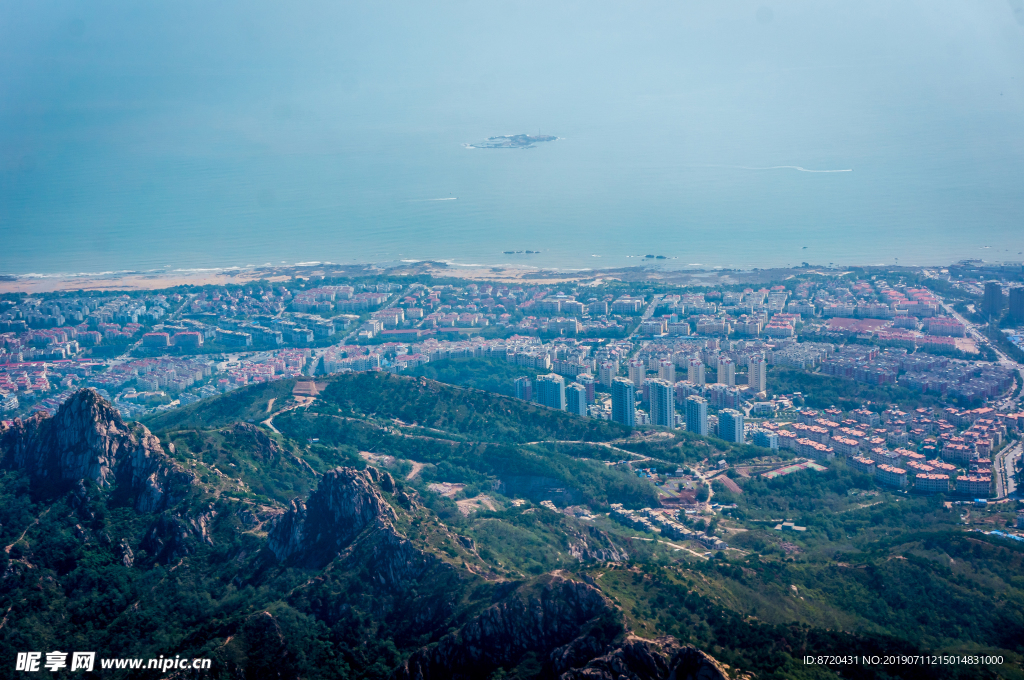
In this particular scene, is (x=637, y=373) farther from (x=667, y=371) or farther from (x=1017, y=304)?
(x=1017, y=304)

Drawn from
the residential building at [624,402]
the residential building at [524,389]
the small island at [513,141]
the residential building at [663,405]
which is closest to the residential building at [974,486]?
the residential building at [663,405]

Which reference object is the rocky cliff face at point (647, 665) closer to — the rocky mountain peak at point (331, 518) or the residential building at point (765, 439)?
the rocky mountain peak at point (331, 518)

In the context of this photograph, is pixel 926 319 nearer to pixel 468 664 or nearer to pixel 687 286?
pixel 687 286

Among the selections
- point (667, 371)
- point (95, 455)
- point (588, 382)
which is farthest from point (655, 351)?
point (95, 455)

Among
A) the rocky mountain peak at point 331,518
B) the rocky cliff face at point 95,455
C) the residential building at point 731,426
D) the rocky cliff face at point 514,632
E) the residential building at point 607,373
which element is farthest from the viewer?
the residential building at point 607,373

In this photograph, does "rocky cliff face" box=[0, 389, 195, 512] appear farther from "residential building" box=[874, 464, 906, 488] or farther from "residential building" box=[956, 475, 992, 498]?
"residential building" box=[956, 475, 992, 498]

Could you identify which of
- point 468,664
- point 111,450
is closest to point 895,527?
point 468,664
